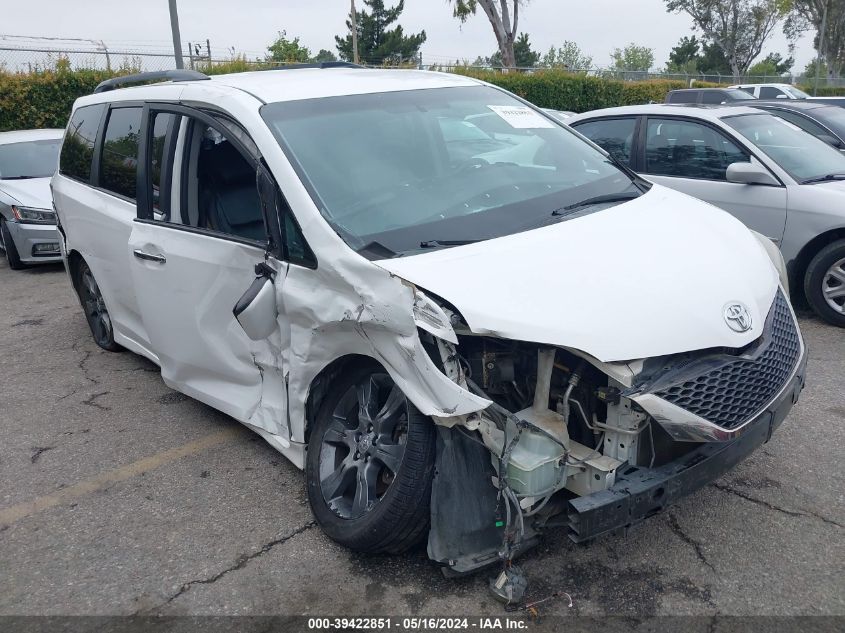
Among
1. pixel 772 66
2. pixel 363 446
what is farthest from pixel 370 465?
pixel 772 66

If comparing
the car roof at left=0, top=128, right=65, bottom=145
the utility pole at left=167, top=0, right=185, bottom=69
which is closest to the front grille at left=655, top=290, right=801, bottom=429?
the car roof at left=0, top=128, right=65, bottom=145

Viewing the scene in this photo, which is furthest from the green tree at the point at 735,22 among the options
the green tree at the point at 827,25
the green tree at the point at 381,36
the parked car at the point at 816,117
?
the parked car at the point at 816,117

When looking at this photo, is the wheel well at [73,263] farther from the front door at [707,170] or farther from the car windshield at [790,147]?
the car windshield at [790,147]

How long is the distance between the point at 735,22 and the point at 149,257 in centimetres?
5727

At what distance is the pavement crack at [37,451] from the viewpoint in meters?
4.16

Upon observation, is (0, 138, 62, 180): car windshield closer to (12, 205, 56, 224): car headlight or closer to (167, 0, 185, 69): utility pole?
(12, 205, 56, 224): car headlight

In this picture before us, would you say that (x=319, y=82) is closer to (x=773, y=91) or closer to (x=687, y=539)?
(x=687, y=539)

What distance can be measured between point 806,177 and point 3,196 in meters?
8.67

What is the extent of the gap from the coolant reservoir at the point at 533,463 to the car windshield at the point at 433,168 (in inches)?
33.9

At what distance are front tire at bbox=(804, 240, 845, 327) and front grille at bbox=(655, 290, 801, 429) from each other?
312 cm

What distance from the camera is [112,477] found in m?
3.89

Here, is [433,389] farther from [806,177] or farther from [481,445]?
[806,177]

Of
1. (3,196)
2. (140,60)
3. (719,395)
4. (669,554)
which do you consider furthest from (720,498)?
(140,60)

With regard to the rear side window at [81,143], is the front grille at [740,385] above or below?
below
